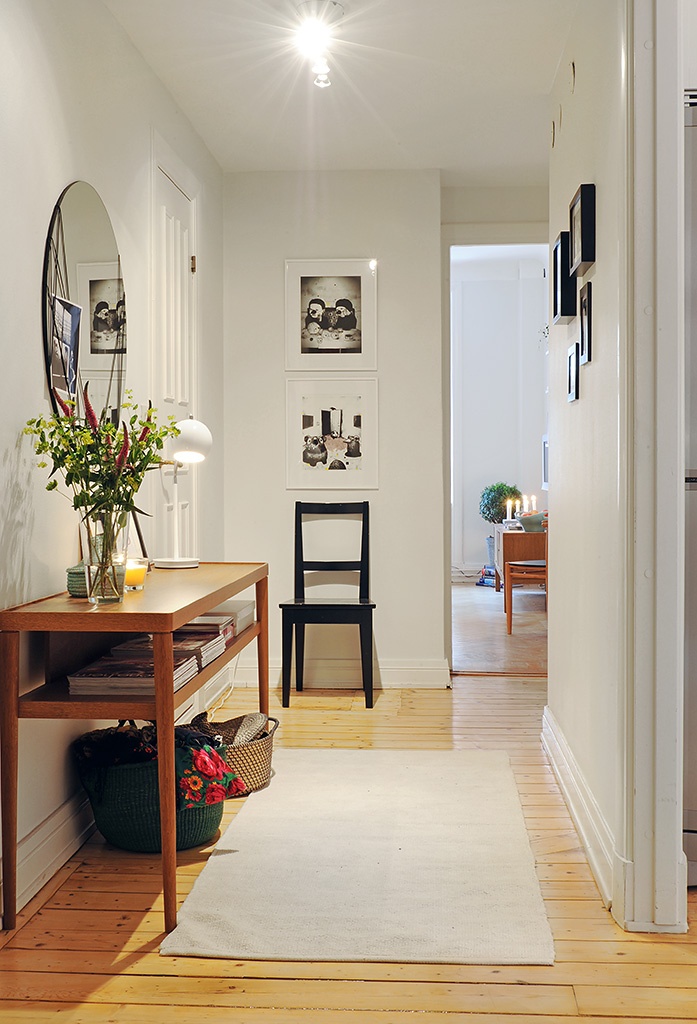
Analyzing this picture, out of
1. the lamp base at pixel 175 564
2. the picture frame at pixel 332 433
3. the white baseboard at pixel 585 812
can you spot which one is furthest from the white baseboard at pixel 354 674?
the lamp base at pixel 175 564

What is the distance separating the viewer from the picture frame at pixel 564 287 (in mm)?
3289

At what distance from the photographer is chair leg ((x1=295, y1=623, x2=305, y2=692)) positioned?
193 inches

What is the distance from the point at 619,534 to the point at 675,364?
0.43 metres

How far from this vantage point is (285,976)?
213cm

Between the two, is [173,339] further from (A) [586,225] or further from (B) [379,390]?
(A) [586,225]

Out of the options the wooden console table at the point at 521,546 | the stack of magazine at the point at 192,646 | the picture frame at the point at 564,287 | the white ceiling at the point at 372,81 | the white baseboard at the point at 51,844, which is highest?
the white ceiling at the point at 372,81

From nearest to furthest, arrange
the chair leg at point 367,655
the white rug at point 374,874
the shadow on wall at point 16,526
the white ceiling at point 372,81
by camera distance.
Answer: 1. the white rug at point 374,874
2. the shadow on wall at point 16,526
3. the white ceiling at point 372,81
4. the chair leg at point 367,655

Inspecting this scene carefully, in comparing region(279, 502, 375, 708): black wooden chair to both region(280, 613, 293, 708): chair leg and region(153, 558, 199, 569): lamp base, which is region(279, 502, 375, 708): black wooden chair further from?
region(153, 558, 199, 569): lamp base

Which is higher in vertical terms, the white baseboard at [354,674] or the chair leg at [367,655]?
the chair leg at [367,655]

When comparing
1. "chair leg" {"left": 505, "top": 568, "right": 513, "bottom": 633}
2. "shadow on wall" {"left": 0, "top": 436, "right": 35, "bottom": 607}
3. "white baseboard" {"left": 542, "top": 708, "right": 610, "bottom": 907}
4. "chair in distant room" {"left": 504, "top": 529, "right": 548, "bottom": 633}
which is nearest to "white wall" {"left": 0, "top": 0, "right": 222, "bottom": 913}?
"shadow on wall" {"left": 0, "top": 436, "right": 35, "bottom": 607}

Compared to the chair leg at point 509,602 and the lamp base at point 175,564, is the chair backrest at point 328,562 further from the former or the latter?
the chair leg at point 509,602

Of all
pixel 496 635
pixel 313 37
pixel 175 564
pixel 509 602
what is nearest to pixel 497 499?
pixel 509 602

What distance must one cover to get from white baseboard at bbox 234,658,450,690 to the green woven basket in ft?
7.14

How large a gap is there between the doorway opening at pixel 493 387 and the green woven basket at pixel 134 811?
22.9 feet
